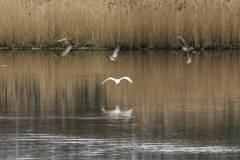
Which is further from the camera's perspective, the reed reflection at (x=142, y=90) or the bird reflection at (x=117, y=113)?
the bird reflection at (x=117, y=113)

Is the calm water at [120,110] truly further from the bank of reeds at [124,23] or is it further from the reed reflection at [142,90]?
the bank of reeds at [124,23]

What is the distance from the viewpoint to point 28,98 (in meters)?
12.6

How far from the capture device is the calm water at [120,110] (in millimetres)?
8359

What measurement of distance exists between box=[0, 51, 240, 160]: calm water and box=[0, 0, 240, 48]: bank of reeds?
3.36 metres

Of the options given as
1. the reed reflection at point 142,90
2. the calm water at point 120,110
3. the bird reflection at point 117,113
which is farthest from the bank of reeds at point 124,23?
the bird reflection at point 117,113

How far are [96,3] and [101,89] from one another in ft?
33.2

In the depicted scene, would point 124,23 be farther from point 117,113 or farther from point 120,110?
point 117,113

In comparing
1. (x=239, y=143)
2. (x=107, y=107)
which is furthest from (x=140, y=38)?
(x=239, y=143)

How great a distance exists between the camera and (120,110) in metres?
11.2

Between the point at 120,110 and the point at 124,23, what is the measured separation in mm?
11260

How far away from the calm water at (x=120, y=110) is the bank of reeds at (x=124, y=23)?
336 cm

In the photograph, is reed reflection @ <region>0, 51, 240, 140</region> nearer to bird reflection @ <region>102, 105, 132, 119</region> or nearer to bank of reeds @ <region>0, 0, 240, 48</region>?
bird reflection @ <region>102, 105, 132, 119</region>

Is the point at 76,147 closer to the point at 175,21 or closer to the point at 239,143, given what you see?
the point at 239,143

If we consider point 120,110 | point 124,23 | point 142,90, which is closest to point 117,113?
point 120,110
